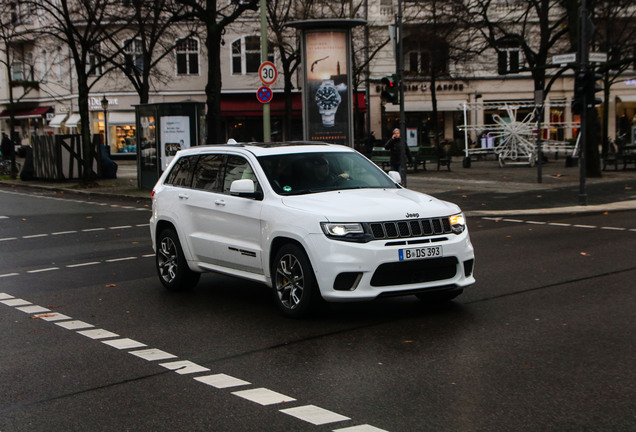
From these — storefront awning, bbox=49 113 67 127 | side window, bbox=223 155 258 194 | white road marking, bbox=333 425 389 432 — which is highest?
storefront awning, bbox=49 113 67 127

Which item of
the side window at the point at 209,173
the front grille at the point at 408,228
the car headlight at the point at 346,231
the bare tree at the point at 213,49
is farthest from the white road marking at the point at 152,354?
the bare tree at the point at 213,49

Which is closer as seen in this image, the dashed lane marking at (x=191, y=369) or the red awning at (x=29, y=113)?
the dashed lane marking at (x=191, y=369)

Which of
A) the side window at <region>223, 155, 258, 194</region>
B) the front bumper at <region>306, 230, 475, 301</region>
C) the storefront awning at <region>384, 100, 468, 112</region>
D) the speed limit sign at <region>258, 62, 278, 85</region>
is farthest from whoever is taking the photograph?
the storefront awning at <region>384, 100, 468, 112</region>

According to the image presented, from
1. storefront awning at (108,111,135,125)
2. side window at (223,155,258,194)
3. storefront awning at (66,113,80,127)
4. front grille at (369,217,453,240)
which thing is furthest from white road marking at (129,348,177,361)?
storefront awning at (66,113,80,127)

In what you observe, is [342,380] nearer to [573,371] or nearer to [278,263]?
[573,371]

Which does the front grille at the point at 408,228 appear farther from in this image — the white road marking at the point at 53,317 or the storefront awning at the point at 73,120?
the storefront awning at the point at 73,120

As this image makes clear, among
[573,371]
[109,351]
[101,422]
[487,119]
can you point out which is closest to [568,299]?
[573,371]

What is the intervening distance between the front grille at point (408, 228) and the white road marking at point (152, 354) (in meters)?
2.10

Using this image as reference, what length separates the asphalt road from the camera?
5.27m

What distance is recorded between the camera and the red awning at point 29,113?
200ft

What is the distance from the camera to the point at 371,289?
7.79 meters

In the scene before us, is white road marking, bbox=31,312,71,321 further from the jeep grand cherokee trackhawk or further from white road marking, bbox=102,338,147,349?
the jeep grand cherokee trackhawk

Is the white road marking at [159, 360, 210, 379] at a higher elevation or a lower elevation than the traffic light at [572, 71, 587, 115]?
lower

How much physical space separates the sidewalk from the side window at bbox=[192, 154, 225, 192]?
10017mm
